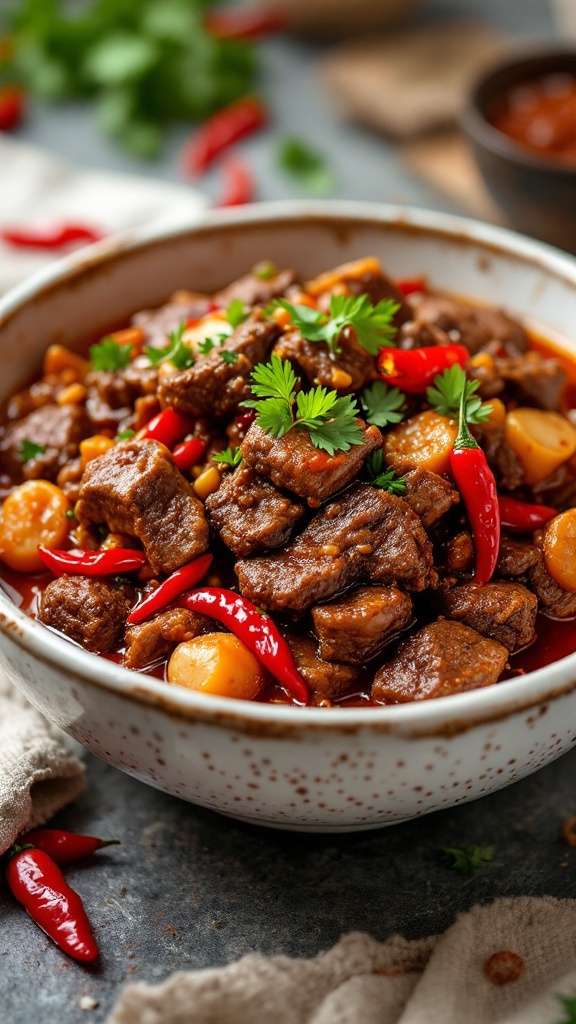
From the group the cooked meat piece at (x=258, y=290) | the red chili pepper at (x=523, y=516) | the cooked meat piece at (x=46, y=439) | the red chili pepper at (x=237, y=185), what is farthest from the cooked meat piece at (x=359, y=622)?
the red chili pepper at (x=237, y=185)

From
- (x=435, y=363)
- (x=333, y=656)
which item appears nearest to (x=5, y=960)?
(x=333, y=656)

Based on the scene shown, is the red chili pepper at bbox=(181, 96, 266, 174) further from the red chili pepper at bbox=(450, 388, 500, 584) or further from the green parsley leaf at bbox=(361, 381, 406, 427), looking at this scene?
the red chili pepper at bbox=(450, 388, 500, 584)

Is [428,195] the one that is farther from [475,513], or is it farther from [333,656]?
[333,656]

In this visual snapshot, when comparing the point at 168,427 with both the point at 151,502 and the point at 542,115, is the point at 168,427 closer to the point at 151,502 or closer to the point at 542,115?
the point at 151,502

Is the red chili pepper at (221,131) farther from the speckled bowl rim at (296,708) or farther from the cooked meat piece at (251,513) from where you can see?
the speckled bowl rim at (296,708)

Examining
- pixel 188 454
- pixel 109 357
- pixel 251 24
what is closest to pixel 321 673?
pixel 188 454
